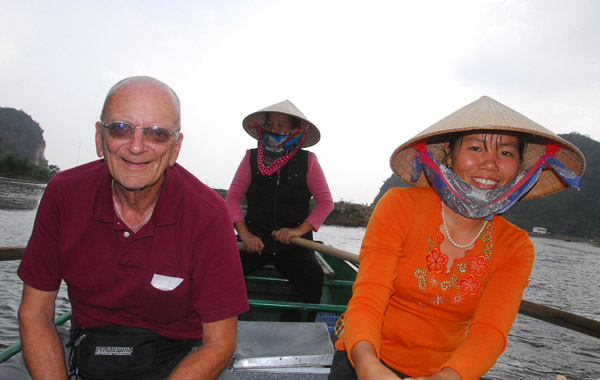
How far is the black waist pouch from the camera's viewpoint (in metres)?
1.54

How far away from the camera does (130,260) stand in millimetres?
1572

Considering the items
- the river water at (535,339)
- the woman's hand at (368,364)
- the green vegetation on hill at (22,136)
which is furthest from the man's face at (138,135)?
the green vegetation on hill at (22,136)

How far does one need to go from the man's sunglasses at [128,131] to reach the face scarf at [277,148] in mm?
2259

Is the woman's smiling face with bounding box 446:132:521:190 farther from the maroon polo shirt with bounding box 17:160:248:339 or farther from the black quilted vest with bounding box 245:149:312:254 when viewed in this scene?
the black quilted vest with bounding box 245:149:312:254

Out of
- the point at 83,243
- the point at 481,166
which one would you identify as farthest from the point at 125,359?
the point at 481,166

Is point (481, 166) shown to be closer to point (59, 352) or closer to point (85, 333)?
point (85, 333)

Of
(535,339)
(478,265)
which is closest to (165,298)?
(478,265)

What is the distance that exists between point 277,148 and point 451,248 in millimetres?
2378

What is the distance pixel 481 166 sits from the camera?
1706 millimetres

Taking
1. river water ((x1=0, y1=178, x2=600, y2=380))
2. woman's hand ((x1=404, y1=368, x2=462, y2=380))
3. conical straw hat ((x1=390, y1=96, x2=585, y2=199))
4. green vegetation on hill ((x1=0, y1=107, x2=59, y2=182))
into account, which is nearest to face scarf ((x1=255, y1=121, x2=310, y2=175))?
conical straw hat ((x1=390, y1=96, x2=585, y2=199))

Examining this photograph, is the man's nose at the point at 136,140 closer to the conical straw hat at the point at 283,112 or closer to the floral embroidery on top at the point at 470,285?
the floral embroidery on top at the point at 470,285

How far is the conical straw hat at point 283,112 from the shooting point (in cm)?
385

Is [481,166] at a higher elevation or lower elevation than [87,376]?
higher

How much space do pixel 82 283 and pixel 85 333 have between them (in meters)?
0.21
